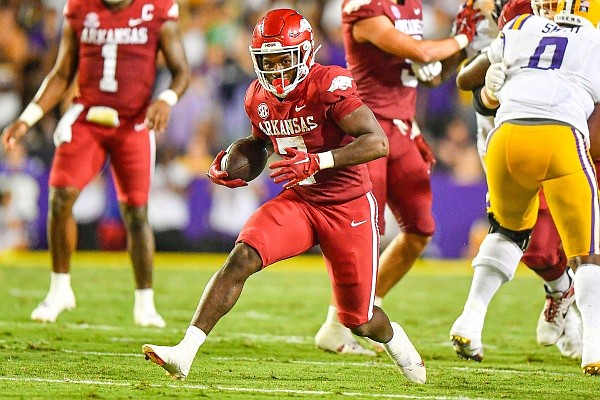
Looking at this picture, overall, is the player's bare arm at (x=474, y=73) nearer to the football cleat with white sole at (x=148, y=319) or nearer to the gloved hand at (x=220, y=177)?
the gloved hand at (x=220, y=177)

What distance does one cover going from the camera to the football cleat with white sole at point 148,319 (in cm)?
666

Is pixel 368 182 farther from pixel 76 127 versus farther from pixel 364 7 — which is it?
pixel 76 127

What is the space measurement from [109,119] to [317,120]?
234 cm

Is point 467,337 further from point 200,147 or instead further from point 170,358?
point 200,147

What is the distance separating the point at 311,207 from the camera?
471 cm

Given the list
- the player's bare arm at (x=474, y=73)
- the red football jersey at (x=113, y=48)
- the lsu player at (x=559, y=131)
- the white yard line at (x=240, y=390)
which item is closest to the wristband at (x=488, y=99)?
the player's bare arm at (x=474, y=73)

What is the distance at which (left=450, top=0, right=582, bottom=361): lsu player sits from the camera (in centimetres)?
542

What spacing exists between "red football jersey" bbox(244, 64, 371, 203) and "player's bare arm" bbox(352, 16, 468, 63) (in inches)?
46.3

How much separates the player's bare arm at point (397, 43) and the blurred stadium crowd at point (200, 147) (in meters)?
4.96

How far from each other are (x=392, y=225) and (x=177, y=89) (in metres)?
4.41

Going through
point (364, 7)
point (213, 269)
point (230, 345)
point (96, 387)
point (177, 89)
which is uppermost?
point (364, 7)

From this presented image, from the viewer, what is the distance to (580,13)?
4828 mm

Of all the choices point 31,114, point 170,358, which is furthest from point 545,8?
point 31,114

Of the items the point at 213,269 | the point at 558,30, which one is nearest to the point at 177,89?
the point at 558,30
